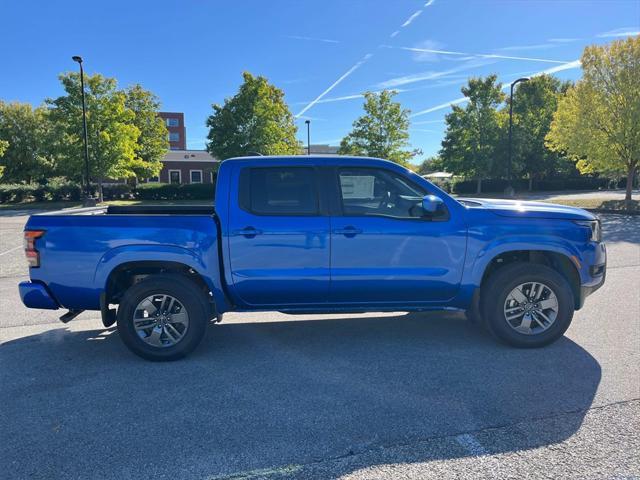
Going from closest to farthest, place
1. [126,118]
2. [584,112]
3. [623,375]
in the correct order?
1. [623,375]
2. [584,112]
3. [126,118]

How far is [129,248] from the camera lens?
4.12 m

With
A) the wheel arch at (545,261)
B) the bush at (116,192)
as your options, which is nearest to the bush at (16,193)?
the bush at (116,192)

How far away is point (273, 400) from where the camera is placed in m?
3.46

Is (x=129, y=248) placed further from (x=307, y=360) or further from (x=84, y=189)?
(x=84, y=189)

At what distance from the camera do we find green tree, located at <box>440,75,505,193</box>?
3838 centimetres

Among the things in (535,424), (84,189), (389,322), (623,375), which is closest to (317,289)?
(389,322)

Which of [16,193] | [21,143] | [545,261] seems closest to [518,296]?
[545,261]

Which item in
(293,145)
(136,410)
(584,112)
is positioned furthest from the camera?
(293,145)

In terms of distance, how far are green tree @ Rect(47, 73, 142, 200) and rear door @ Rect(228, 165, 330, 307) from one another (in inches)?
1164

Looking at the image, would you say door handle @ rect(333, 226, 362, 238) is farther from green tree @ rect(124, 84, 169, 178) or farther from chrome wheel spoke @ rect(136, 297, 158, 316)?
green tree @ rect(124, 84, 169, 178)

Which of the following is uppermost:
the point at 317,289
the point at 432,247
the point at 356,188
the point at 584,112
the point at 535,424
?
the point at 584,112

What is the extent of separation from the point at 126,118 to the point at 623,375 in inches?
1320

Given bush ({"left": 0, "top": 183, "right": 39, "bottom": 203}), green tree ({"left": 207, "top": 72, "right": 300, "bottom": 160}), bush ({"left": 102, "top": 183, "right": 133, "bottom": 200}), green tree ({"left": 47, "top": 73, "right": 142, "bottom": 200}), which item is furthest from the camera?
bush ({"left": 102, "top": 183, "right": 133, "bottom": 200})

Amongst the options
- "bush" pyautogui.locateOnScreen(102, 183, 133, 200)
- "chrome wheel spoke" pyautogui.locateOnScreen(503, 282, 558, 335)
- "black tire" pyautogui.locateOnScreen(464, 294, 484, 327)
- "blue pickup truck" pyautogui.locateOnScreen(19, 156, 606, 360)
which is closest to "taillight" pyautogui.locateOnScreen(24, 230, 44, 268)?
"blue pickup truck" pyautogui.locateOnScreen(19, 156, 606, 360)
